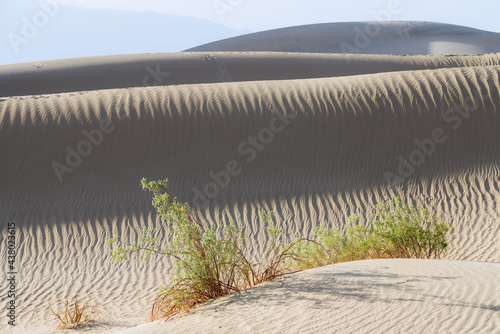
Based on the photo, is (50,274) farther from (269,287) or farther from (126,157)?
(269,287)

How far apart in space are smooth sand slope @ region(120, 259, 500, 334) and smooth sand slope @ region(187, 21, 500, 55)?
42375 millimetres

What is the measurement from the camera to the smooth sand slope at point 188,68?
24.0 metres

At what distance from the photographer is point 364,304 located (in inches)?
152

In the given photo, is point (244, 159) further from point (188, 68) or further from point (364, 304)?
point (188, 68)

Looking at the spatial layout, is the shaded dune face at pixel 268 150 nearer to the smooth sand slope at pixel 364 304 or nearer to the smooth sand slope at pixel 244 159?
the smooth sand slope at pixel 244 159

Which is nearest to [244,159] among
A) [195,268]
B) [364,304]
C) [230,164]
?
[230,164]

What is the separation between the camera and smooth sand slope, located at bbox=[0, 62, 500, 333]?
32.0 ft

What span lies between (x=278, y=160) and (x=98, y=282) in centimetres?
486

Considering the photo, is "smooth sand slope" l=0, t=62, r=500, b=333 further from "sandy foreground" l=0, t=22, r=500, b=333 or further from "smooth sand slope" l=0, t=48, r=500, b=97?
"smooth sand slope" l=0, t=48, r=500, b=97

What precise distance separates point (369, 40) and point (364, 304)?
50.3 metres

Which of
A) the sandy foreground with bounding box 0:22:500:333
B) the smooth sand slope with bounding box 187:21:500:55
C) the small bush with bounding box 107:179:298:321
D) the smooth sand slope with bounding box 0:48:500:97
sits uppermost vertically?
the smooth sand slope with bounding box 187:21:500:55

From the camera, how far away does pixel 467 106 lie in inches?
486

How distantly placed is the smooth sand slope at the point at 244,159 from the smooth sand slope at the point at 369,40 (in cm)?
3361

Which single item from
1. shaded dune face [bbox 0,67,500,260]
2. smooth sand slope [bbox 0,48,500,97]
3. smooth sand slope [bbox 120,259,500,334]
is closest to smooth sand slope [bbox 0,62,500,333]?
shaded dune face [bbox 0,67,500,260]
